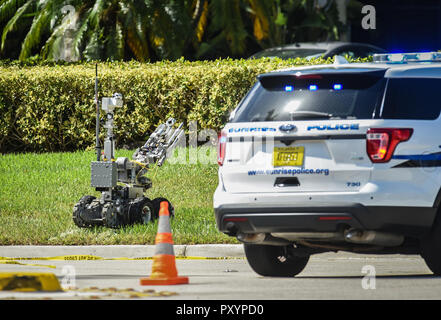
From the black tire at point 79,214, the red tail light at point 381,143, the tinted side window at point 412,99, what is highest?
the tinted side window at point 412,99

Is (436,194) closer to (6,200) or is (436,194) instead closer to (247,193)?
(247,193)

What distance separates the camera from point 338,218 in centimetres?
875

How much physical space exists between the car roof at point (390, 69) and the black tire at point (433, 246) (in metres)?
1.21

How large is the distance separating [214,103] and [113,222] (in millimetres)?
5336

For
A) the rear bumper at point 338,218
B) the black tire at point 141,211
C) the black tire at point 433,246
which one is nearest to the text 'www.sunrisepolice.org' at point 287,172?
the rear bumper at point 338,218

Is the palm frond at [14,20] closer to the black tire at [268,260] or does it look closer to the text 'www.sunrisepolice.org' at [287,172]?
the black tire at [268,260]

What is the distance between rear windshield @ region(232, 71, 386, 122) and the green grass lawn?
354 cm

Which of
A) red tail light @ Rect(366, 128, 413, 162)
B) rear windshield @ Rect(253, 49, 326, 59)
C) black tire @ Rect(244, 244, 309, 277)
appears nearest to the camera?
red tail light @ Rect(366, 128, 413, 162)

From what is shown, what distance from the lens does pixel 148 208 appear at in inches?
534

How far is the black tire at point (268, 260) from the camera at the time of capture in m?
9.98

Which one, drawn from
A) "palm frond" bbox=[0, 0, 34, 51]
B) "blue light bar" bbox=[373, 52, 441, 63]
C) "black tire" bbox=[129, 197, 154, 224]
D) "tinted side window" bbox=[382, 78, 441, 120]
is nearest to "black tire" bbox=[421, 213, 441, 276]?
"tinted side window" bbox=[382, 78, 441, 120]

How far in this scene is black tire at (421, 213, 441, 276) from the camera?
8.95 m

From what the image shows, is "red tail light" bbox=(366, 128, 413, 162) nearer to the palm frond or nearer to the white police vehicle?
the white police vehicle

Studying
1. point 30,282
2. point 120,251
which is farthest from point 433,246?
point 120,251
